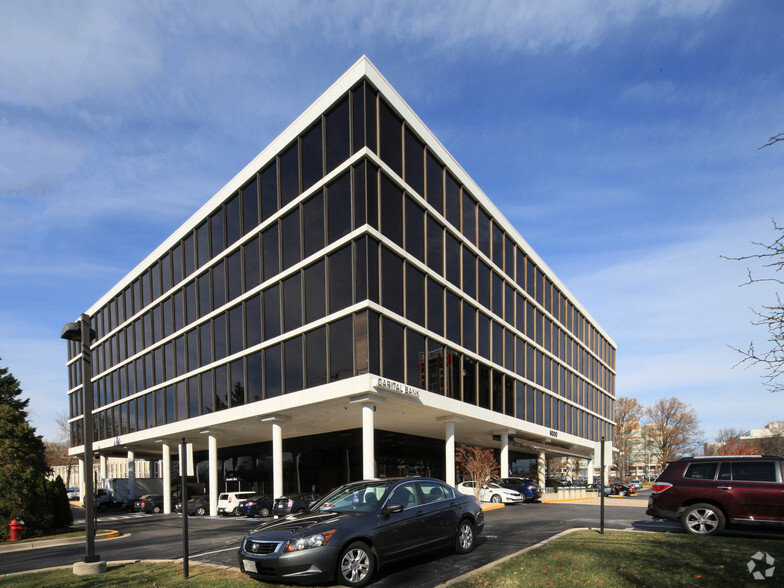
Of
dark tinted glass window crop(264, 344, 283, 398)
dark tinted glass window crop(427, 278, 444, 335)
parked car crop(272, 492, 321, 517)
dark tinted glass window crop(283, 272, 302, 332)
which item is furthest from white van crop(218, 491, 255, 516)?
dark tinted glass window crop(427, 278, 444, 335)

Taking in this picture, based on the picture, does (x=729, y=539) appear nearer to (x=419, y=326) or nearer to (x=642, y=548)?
(x=642, y=548)

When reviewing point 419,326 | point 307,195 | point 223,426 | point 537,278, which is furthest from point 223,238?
point 537,278

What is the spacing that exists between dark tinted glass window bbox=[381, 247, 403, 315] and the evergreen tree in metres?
15.2

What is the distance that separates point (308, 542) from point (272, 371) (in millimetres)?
20794

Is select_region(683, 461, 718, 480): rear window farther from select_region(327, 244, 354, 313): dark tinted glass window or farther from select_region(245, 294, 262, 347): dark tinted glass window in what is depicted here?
select_region(245, 294, 262, 347): dark tinted glass window

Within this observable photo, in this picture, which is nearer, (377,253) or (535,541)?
(535,541)

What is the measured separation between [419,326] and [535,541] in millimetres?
15969

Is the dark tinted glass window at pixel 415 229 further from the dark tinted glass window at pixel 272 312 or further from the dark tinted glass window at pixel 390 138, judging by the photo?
the dark tinted glass window at pixel 272 312

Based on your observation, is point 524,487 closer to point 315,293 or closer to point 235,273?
point 315,293

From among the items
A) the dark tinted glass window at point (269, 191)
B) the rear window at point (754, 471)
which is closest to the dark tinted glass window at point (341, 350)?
the dark tinted glass window at point (269, 191)

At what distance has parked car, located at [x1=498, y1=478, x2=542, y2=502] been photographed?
3011 cm

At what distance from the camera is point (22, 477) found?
20.6 metres

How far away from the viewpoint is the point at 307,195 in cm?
2639

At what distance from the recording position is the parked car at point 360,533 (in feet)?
25.1
